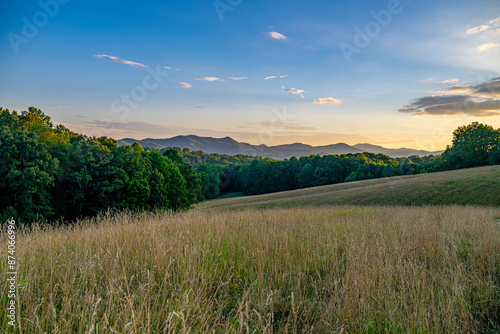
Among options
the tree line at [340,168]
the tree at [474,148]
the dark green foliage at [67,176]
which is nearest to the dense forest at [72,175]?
the dark green foliage at [67,176]

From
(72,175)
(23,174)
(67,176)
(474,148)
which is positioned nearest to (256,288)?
(23,174)

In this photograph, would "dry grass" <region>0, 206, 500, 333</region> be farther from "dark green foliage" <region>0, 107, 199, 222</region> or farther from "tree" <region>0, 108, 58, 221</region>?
"tree" <region>0, 108, 58, 221</region>

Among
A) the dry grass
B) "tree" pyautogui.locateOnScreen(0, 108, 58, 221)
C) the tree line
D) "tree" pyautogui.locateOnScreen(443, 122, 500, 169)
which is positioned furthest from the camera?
the tree line

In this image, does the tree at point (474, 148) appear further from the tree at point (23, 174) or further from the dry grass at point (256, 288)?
the tree at point (23, 174)

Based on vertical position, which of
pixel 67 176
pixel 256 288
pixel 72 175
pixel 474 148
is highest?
pixel 474 148

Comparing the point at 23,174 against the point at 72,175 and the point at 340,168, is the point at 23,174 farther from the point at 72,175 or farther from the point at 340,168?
the point at 340,168

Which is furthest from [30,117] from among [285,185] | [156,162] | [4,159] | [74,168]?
[285,185]

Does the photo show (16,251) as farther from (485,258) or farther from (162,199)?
(162,199)

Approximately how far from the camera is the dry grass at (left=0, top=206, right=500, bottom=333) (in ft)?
8.34

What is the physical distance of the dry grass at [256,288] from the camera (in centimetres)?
254

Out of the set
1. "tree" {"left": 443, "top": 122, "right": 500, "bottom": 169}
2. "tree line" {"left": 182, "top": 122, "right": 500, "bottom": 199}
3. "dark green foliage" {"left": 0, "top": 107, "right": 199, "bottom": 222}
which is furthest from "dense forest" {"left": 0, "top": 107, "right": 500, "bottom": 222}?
"tree" {"left": 443, "top": 122, "right": 500, "bottom": 169}

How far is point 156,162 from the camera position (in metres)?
38.1

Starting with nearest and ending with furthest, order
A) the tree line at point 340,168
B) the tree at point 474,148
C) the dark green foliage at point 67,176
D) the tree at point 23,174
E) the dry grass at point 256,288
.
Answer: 1. the dry grass at point 256,288
2. the tree at point 23,174
3. the dark green foliage at point 67,176
4. the tree at point 474,148
5. the tree line at point 340,168

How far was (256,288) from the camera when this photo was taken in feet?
11.6
